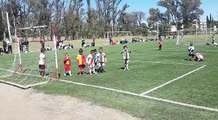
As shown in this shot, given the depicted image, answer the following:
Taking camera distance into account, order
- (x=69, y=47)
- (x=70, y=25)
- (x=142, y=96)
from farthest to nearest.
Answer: (x=70, y=25)
(x=69, y=47)
(x=142, y=96)

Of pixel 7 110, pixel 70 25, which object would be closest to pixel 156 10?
pixel 70 25

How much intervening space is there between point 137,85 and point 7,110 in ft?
19.0

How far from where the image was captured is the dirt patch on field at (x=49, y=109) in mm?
10008

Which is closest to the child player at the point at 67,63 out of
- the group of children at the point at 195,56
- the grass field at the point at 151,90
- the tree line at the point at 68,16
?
the grass field at the point at 151,90

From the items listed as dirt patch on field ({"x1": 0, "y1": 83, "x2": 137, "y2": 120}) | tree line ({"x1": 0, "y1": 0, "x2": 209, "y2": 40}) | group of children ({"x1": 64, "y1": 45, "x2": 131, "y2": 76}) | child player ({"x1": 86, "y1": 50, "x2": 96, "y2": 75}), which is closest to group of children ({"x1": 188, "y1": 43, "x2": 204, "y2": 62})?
group of children ({"x1": 64, "y1": 45, "x2": 131, "y2": 76})

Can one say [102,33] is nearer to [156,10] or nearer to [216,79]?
[156,10]

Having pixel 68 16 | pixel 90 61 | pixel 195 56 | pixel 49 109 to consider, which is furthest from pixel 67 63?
pixel 68 16

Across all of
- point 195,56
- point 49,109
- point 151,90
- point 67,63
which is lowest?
point 49,109

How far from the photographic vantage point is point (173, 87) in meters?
13.6

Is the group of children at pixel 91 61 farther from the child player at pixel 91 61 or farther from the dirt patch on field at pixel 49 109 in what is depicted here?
the dirt patch on field at pixel 49 109

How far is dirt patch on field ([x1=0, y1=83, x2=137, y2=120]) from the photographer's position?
10008 mm

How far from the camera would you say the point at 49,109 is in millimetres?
11117

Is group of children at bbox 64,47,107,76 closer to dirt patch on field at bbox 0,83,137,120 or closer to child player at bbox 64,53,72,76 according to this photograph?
child player at bbox 64,53,72,76

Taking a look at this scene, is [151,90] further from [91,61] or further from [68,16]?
[68,16]
